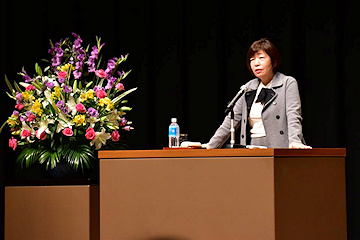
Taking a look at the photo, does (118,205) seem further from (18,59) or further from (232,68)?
(18,59)

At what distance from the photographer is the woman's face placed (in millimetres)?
2582

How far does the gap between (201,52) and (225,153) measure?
1715mm

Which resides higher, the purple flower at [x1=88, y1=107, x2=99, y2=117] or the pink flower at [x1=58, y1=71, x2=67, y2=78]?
the pink flower at [x1=58, y1=71, x2=67, y2=78]

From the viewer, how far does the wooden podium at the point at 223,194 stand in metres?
1.81

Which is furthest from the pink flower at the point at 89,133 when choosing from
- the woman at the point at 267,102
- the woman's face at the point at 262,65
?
the woman's face at the point at 262,65

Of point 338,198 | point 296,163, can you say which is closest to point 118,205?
point 296,163

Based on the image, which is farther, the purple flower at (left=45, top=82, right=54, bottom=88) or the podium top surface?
the purple flower at (left=45, top=82, right=54, bottom=88)

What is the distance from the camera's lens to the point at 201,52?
349cm

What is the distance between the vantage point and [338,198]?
6.47ft

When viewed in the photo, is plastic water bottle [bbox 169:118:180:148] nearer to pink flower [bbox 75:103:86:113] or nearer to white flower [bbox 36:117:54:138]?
pink flower [bbox 75:103:86:113]

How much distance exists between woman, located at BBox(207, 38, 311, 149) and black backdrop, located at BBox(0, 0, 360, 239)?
753 millimetres

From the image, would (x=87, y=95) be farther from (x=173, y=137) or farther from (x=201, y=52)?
(x=201, y=52)

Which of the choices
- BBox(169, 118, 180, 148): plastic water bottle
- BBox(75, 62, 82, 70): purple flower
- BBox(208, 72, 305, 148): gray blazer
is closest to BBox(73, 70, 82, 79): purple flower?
BBox(75, 62, 82, 70): purple flower

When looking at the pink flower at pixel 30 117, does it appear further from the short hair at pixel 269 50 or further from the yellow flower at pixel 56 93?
the short hair at pixel 269 50
